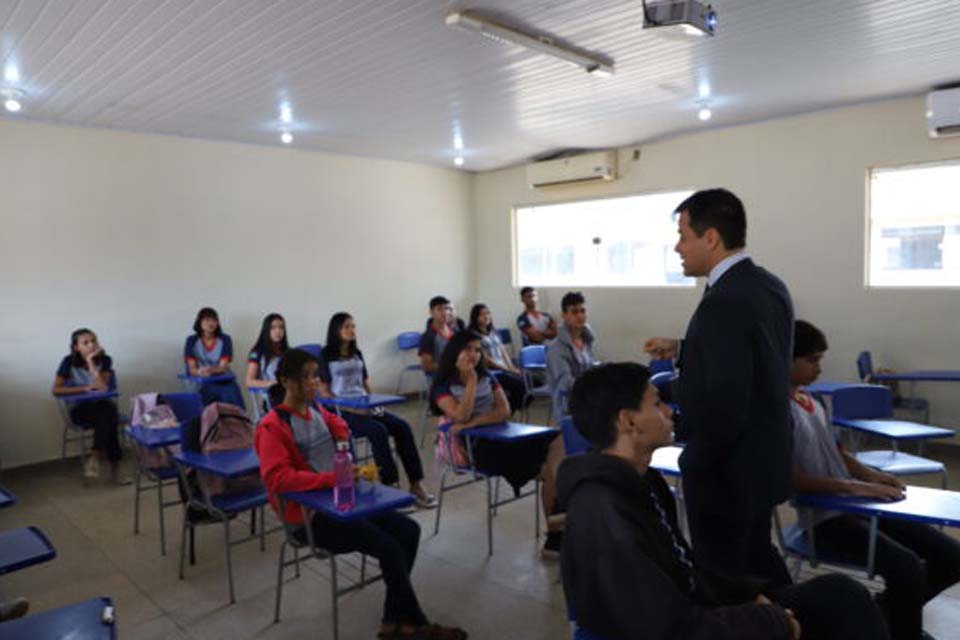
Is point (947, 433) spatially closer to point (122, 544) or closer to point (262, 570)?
point (262, 570)

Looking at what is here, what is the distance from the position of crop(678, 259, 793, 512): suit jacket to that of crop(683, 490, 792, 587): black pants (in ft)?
0.06

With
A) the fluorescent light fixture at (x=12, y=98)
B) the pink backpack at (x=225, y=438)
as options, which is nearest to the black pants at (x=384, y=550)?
the pink backpack at (x=225, y=438)

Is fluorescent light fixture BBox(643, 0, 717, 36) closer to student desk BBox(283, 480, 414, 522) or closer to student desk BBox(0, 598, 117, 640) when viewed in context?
student desk BBox(283, 480, 414, 522)

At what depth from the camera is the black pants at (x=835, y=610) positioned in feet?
5.22

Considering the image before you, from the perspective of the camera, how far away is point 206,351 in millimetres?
5871

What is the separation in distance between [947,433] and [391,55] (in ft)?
12.8

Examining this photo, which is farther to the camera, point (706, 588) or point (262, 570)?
point (262, 570)

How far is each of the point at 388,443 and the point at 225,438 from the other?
4.46 ft

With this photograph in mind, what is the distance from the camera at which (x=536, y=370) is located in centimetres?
639

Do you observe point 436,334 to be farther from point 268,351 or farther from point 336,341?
point 268,351

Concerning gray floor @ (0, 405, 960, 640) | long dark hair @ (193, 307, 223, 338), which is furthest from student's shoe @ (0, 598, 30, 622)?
long dark hair @ (193, 307, 223, 338)

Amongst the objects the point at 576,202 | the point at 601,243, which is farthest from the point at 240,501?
the point at 576,202

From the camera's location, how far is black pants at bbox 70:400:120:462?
509 cm

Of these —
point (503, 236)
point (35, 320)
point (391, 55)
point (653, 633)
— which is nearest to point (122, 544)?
point (35, 320)
